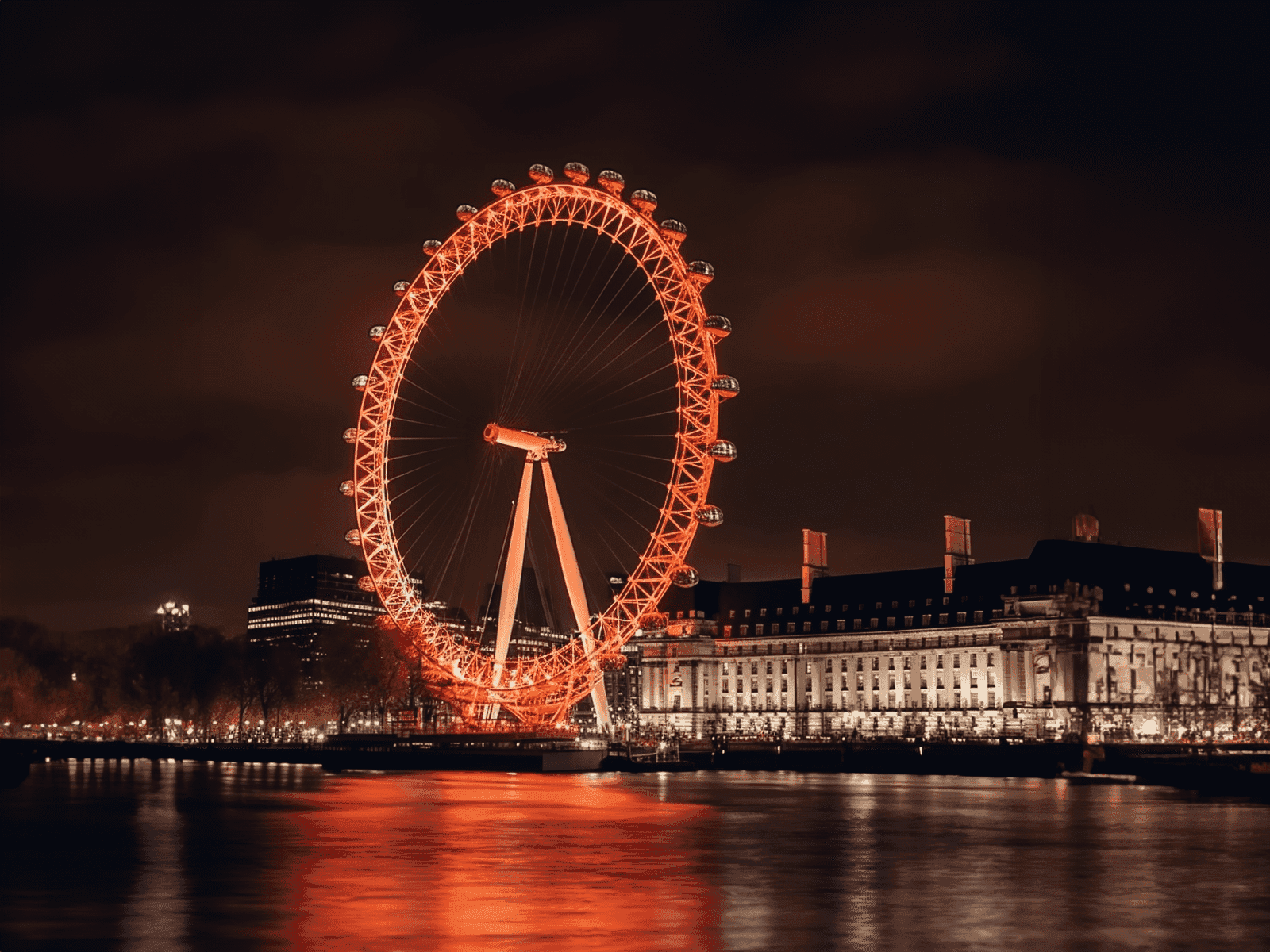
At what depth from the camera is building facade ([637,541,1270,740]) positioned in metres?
154

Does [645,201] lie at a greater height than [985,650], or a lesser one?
greater

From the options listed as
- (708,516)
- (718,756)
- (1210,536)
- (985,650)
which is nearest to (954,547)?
(985,650)

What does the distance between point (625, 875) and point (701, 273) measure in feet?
171

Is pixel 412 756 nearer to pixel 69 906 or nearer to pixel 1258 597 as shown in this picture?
pixel 69 906

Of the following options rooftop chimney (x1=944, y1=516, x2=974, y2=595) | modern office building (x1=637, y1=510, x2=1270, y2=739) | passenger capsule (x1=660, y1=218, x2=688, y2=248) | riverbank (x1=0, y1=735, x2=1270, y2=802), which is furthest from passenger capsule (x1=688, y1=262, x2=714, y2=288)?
rooftop chimney (x1=944, y1=516, x2=974, y2=595)

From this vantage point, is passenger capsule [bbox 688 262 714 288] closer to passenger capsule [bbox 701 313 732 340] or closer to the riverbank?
passenger capsule [bbox 701 313 732 340]

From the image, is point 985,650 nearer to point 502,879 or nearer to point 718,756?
point 718,756

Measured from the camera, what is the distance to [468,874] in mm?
29953

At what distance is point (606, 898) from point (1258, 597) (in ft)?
508

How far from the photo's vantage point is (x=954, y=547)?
565 ft

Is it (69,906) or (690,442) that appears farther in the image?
(690,442)

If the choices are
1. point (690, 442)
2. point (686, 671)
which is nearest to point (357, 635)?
point (686, 671)

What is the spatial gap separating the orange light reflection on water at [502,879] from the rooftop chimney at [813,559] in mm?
132663

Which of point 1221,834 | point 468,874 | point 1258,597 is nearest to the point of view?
point 468,874
